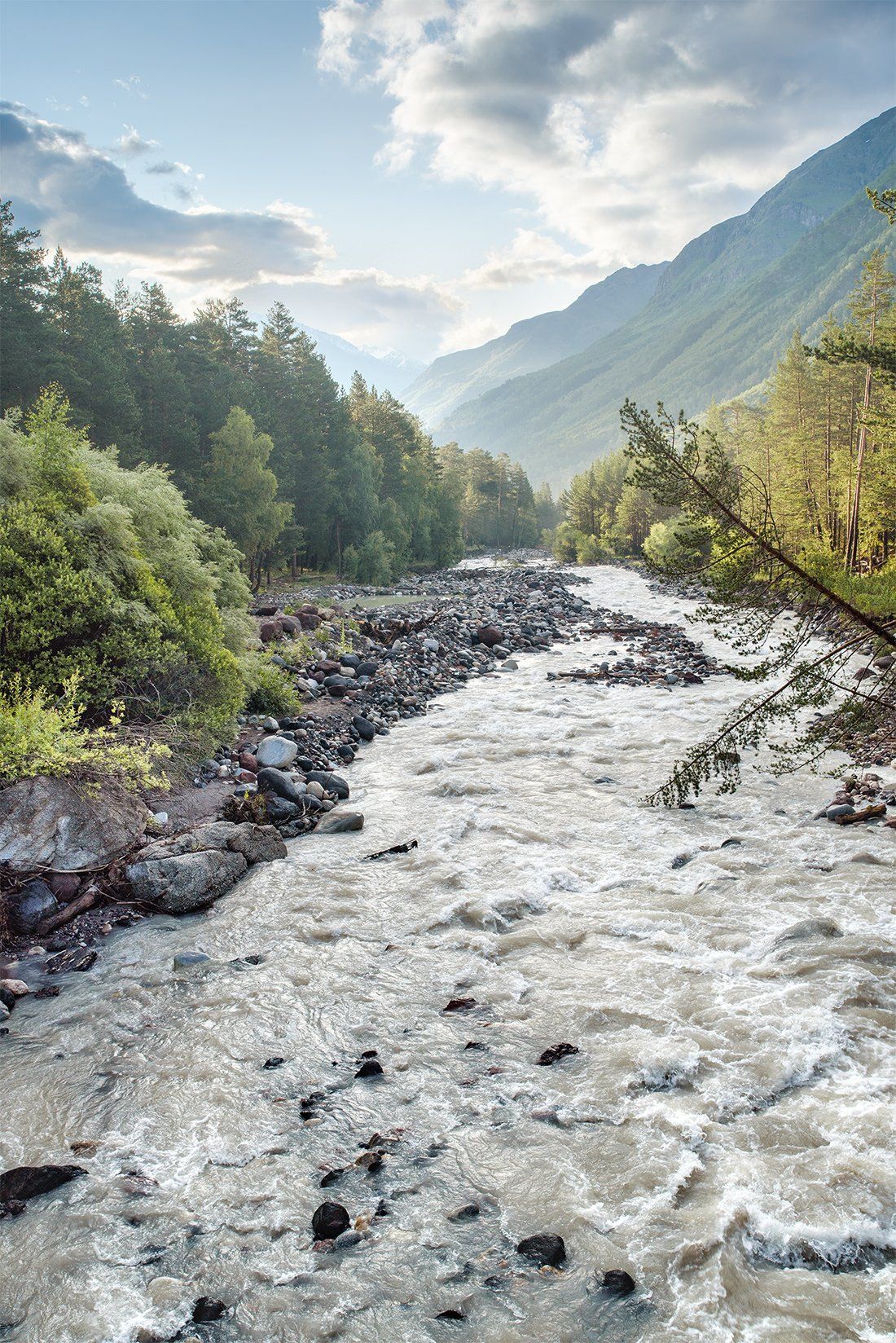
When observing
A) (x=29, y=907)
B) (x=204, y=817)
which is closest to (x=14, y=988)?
(x=29, y=907)

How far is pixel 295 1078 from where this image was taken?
5.93 metres

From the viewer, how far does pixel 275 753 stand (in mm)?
13625

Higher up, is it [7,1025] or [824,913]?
[7,1025]

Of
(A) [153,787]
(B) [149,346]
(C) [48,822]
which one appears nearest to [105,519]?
(A) [153,787]

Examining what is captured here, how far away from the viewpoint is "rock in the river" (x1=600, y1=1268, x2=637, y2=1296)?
4051 mm

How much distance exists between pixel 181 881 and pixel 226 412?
134ft

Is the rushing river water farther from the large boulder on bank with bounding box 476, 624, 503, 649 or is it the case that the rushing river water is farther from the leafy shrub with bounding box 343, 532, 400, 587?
the leafy shrub with bounding box 343, 532, 400, 587

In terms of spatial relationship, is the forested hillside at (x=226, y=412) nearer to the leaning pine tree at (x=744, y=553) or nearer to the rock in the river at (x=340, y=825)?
the rock in the river at (x=340, y=825)

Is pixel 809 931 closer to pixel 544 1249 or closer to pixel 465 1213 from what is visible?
pixel 544 1249

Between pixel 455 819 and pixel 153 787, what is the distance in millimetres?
4929

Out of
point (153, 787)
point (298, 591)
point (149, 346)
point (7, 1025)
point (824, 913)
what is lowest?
point (824, 913)

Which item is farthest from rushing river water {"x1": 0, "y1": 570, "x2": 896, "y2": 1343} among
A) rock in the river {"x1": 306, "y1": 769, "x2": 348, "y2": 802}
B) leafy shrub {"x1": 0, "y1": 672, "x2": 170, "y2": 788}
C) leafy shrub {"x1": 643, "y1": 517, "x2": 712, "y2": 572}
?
leafy shrub {"x1": 643, "y1": 517, "x2": 712, "y2": 572}

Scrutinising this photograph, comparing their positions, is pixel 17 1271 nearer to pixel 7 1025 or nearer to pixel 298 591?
pixel 7 1025

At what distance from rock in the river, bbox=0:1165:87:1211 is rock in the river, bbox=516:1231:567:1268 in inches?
126
